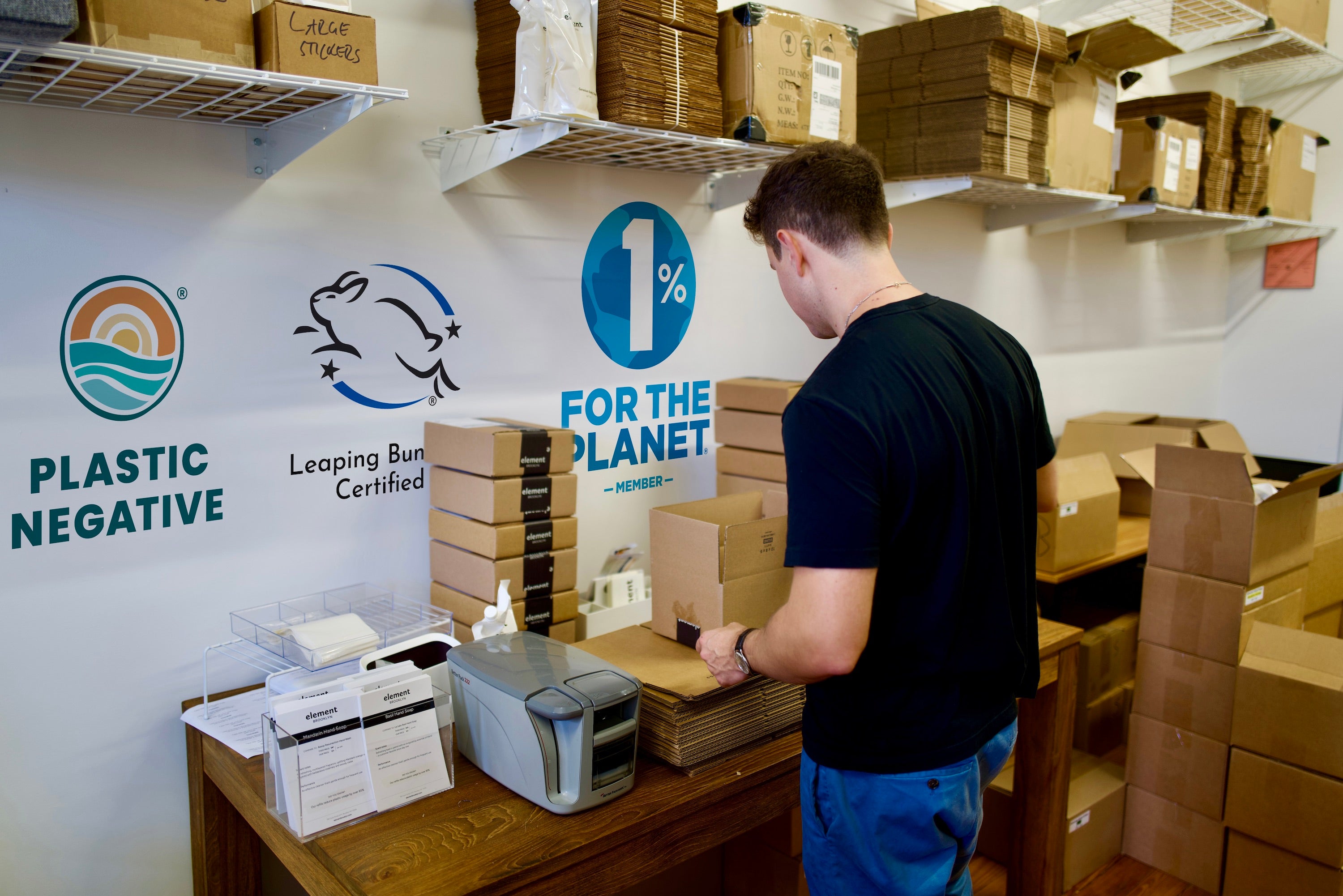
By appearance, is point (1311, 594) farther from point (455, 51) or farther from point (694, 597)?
point (455, 51)

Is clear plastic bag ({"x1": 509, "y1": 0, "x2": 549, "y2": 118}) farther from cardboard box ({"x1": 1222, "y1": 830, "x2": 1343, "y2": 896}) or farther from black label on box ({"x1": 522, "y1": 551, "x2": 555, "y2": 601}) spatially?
cardboard box ({"x1": 1222, "y1": 830, "x2": 1343, "y2": 896})

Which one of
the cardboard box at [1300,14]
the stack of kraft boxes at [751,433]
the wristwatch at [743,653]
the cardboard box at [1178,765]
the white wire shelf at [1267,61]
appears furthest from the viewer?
the white wire shelf at [1267,61]

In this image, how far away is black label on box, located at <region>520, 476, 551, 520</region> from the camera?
1.84 metres

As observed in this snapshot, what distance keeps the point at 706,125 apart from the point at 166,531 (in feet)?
4.30

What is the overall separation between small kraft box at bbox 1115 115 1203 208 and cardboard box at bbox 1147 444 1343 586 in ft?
3.95

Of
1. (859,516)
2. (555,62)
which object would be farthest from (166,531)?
(859,516)

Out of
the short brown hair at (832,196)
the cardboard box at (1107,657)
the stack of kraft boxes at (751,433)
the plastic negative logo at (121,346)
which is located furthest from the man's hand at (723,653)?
→ the cardboard box at (1107,657)

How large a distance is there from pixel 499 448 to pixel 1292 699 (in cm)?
197

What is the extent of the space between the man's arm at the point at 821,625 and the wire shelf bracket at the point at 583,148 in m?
1.02

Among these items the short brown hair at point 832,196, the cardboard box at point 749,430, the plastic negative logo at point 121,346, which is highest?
the short brown hair at point 832,196

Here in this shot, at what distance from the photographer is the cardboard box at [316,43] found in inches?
53.9

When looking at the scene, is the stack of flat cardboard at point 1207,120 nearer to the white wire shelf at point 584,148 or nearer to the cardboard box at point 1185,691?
the cardboard box at point 1185,691

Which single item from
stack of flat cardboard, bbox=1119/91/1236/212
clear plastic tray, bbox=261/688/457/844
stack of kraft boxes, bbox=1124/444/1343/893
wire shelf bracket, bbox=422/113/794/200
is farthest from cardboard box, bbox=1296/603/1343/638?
clear plastic tray, bbox=261/688/457/844

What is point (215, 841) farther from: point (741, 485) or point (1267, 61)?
point (1267, 61)
